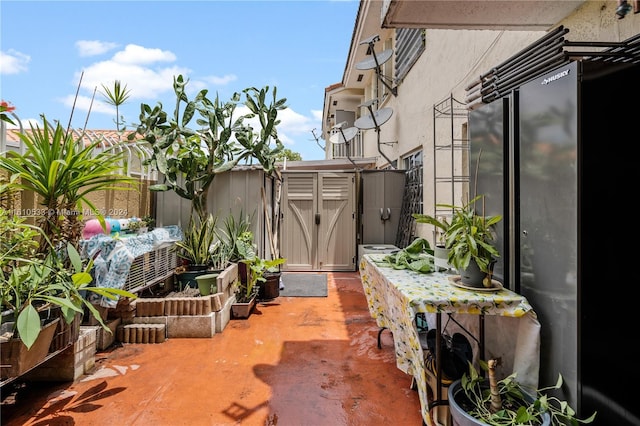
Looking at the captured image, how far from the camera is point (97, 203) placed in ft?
12.4

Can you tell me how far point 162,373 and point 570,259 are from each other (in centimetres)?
304

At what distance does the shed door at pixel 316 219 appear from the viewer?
6.69 meters

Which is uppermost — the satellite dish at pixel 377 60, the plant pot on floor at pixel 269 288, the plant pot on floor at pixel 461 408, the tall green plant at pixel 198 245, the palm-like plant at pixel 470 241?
the satellite dish at pixel 377 60

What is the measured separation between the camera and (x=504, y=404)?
159 centimetres

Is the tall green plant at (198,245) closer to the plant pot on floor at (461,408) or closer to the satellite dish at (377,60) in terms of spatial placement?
the plant pot on floor at (461,408)

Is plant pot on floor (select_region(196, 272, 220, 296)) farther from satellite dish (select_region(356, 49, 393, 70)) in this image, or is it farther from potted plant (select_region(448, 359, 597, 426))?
satellite dish (select_region(356, 49, 393, 70))

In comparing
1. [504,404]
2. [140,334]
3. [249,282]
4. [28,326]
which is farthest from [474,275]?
[140,334]

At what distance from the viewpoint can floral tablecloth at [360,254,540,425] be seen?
63.3 inches

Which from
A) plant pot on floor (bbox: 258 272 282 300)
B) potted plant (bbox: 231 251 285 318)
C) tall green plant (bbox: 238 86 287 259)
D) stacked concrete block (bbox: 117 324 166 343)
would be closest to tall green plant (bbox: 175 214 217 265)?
potted plant (bbox: 231 251 285 318)

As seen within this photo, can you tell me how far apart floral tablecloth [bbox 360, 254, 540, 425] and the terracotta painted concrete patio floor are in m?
0.54

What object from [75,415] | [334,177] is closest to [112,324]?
[75,415]

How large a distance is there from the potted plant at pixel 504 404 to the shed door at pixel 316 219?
503 cm

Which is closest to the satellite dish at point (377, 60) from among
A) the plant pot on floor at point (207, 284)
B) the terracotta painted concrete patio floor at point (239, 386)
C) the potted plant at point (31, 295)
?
the plant pot on floor at point (207, 284)

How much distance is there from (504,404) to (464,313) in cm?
46
